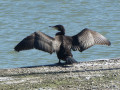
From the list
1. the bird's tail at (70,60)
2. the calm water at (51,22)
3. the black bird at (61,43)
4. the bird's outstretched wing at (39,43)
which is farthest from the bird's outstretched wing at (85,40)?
the calm water at (51,22)

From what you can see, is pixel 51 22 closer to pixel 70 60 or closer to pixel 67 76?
pixel 70 60

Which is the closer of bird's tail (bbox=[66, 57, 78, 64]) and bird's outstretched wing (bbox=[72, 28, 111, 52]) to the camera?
bird's tail (bbox=[66, 57, 78, 64])

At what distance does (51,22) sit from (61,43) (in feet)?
29.9

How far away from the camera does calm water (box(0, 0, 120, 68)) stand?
14250 mm

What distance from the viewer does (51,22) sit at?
1881 centimetres

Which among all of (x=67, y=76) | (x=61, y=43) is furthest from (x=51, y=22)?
(x=67, y=76)

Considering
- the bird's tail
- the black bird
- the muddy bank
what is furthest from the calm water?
the muddy bank

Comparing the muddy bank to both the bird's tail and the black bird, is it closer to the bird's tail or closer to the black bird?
the bird's tail

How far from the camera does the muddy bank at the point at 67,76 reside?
313 inches

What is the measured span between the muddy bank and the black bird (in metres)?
0.30

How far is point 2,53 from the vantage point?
14.7 meters

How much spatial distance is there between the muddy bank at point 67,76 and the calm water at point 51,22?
3.80m

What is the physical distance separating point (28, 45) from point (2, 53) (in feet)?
17.1

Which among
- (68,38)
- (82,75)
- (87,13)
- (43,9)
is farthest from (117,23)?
(82,75)
